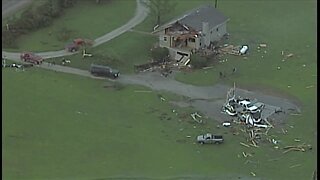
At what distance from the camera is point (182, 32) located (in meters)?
26.3

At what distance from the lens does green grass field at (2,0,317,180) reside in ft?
58.6

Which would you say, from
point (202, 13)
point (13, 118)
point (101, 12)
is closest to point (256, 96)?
point (202, 13)

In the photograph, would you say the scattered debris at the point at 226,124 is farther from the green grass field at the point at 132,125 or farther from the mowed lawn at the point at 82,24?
the mowed lawn at the point at 82,24

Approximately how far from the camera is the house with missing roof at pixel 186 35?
26.2 metres

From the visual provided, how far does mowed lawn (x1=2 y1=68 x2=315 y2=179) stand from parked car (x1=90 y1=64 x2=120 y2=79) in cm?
67

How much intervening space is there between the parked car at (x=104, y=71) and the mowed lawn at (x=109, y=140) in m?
0.67

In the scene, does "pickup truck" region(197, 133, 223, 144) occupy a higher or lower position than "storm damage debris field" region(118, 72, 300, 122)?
lower

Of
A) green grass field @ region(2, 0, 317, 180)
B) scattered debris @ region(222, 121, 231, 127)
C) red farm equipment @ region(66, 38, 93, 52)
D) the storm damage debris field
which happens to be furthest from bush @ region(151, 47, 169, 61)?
scattered debris @ region(222, 121, 231, 127)

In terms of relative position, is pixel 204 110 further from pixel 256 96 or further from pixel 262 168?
pixel 262 168

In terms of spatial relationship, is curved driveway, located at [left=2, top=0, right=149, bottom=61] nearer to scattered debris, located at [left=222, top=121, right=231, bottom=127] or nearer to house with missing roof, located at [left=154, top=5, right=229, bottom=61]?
house with missing roof, located at [left=154, top=5, right=229, bottom=61]

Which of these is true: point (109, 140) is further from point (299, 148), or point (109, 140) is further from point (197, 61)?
point (197, 61)

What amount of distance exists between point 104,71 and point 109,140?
514 centimetres

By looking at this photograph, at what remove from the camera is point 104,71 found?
24.1 metres

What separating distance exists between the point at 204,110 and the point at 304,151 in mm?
3879
